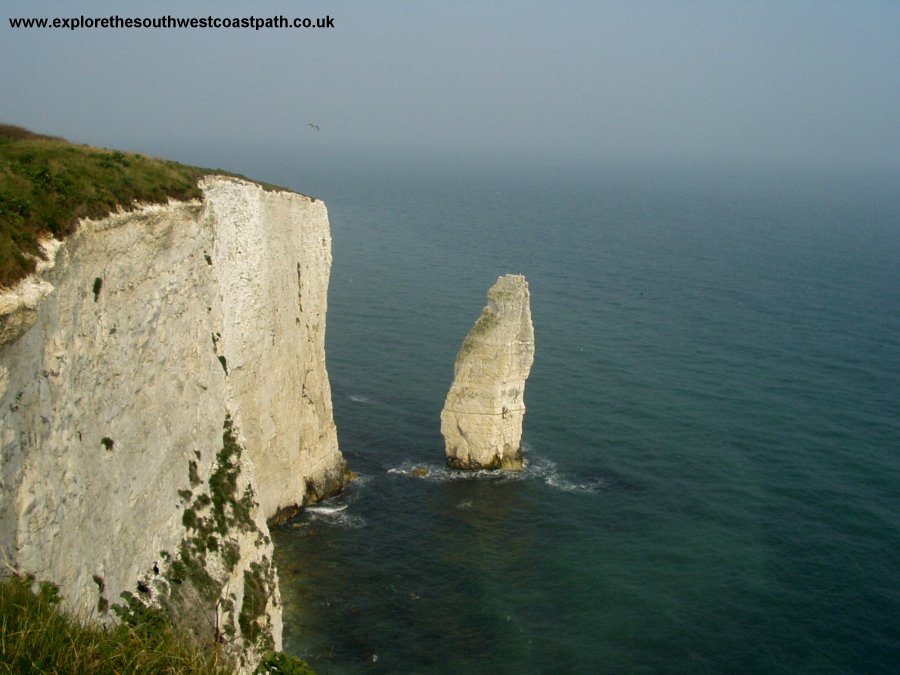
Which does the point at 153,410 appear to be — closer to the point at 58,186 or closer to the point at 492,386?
the point at 58,186

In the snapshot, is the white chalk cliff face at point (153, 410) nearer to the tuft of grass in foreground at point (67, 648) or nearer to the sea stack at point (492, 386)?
the tuft of grass in foreground at point (67, 648)

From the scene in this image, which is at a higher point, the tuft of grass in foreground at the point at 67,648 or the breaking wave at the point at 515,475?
the tuft of grass in foreground at the point at 67,648

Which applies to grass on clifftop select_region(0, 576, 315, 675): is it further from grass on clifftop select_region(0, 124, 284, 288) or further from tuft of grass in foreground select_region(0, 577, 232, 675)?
grass on clifftop select_region(0, 124, 284, 288)

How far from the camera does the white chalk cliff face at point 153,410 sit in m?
16.6

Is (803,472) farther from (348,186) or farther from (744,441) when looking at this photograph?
(348,186)

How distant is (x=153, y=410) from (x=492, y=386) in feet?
80.0

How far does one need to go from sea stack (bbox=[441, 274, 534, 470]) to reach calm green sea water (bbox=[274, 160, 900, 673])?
1519 mm

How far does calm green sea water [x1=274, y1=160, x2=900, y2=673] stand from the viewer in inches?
1218

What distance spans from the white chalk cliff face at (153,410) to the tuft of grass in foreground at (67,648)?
5.10 metres

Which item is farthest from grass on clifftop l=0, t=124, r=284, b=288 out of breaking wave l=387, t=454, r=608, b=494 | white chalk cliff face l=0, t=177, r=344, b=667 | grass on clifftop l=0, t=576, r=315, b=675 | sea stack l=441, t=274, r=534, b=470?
breaking wave l=387, t=454, r=608, b=494

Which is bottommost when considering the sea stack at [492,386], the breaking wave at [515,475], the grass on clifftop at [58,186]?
the breaking wave at [515,475]

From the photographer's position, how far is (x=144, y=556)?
2181cm

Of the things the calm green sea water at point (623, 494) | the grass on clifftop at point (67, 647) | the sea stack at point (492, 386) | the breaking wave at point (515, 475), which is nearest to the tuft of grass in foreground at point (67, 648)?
the grass on clifftop at point (67, 647)

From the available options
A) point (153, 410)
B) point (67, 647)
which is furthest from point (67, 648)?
point (153, 410)
